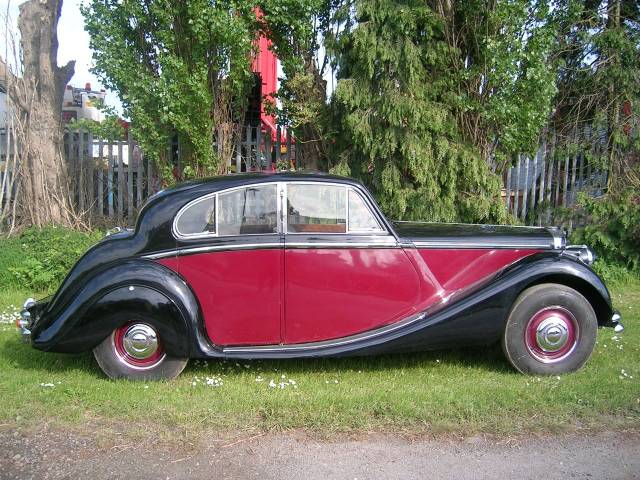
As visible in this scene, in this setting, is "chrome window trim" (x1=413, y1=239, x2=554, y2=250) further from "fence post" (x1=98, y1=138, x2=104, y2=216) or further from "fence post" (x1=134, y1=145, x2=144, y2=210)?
"fence post" (x1=98, y1=138, x2=104, y2=216)

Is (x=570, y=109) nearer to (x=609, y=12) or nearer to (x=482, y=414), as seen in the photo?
(x=609, y=12)

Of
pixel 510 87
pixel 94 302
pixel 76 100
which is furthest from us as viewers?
pixel 76 100

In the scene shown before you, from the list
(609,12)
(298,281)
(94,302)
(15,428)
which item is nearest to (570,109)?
(609,12)

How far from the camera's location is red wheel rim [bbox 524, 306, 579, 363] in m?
4.31

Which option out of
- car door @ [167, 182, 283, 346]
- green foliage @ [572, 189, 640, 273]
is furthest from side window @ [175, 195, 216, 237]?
green foliage @ [572, 189, 640, 273]

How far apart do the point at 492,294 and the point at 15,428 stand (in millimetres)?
3372

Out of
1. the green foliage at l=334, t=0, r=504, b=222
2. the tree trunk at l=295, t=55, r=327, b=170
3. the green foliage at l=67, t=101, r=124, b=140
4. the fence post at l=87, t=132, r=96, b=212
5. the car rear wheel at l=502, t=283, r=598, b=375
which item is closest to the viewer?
the car rear wheel at l=502, t=283, r=598, b=375

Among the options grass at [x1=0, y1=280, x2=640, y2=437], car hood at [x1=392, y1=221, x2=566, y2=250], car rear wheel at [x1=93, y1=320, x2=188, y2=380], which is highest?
car hood at [x1=392, y1=221, x2=566, y2=250]

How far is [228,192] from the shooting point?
14.1ft

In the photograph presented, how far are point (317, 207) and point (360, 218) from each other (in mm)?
340

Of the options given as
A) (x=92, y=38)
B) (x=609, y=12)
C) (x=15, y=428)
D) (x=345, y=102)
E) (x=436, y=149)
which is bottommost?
(x=15, y=428)

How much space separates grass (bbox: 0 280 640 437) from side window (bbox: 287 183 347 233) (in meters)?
1.18

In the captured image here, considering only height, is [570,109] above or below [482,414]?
above

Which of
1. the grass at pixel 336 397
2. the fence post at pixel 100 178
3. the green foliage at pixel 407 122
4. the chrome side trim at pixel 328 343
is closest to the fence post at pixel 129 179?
the fence post at pixel 100 178
